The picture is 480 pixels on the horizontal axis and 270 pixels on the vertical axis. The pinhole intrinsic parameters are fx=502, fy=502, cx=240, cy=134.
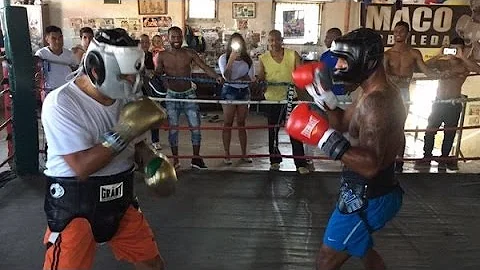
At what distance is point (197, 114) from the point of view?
422 cm

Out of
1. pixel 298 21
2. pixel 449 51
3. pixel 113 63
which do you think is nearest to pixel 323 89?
pixel 113 63

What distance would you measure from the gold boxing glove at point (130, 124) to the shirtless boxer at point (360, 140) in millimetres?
518

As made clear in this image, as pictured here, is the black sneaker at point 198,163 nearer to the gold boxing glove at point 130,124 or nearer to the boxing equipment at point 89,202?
the boxing equipment at point 89,202

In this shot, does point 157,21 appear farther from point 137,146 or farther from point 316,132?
point 316,132

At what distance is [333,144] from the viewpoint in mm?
1616

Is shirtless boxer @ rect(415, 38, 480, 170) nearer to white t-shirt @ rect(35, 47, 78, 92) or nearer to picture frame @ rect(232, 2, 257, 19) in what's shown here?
white t-shirt @ rect(35, 47, 78, 92)

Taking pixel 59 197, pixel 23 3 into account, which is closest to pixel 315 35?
pixel 23 3

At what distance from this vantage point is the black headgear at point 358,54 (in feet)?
5.55

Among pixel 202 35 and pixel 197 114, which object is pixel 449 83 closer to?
pixel 197 114

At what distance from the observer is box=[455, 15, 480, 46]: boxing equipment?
673cm

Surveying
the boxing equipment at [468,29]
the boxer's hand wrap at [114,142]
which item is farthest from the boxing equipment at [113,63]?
the boxing equipment at [468,29]

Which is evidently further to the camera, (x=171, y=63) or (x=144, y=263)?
(x=171, y=63)

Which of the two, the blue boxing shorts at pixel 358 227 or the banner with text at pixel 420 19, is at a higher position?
the banner with text at pixel 420 19

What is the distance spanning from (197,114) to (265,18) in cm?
411
